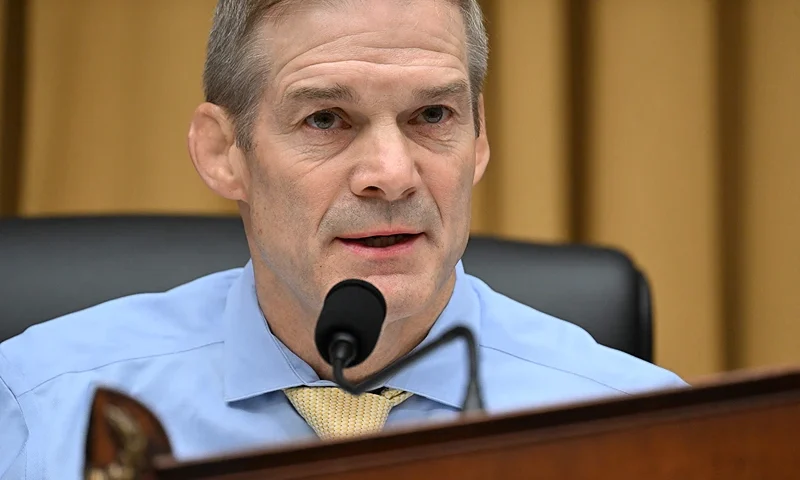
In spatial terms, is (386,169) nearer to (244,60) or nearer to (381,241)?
(381,241)

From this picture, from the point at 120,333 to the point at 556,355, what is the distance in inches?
22.9

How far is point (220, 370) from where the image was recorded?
1.32 meters

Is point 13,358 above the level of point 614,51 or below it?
below

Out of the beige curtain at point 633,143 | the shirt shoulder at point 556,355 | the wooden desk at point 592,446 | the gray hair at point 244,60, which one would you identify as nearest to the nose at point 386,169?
the gray hair at point 244,60

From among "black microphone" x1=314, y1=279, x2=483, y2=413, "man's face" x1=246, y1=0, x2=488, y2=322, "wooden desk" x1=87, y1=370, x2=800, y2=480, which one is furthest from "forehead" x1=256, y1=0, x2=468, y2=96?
"wooden desk" x1=87, y1=370, x2=800, y2=480

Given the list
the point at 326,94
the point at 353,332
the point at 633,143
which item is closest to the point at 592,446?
the point at 353,332

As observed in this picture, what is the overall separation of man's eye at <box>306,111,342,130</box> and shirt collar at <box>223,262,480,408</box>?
283mm

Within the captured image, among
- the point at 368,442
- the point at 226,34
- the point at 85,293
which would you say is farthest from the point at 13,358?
the point at 368,442

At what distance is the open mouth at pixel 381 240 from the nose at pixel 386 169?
2.0 inches

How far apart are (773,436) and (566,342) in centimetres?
76

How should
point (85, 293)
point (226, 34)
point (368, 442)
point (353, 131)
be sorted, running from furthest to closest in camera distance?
point (85, 293), point (226, 34), point (353, 131), point (368, 442)

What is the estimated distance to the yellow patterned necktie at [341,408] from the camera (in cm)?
118

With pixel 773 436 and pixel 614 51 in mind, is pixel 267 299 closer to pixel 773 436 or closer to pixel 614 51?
pixel 773 436

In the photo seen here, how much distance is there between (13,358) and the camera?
1337mm
